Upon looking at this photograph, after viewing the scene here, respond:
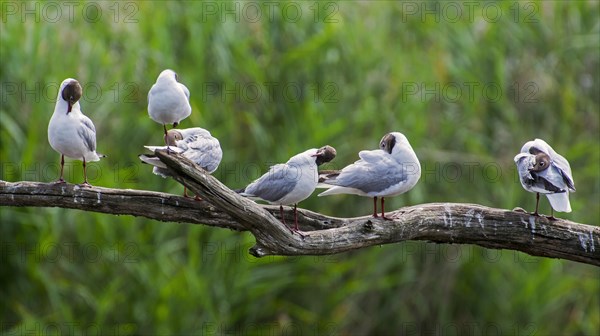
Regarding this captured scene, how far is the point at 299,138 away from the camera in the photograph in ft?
31.6

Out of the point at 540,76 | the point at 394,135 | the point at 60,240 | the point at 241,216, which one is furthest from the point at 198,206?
the point at 540,76

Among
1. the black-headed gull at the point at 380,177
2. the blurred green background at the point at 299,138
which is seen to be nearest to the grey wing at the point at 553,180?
the black-headed gull at the point at 380,177

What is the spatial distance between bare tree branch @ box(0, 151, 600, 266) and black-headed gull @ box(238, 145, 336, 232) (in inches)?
8.8

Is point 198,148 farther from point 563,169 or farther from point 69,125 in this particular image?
point 563,169

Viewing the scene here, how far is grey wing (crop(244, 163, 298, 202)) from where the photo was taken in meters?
5.54

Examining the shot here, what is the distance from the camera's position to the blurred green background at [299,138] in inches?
354

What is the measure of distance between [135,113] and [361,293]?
108 inches

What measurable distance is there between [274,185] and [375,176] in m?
0.59

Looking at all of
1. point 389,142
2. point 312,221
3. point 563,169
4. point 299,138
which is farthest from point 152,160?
point 299,138

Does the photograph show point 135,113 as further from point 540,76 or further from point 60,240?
point 540,76

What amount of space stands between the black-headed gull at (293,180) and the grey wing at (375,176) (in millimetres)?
189

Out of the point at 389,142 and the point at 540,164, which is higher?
the point at 389,142

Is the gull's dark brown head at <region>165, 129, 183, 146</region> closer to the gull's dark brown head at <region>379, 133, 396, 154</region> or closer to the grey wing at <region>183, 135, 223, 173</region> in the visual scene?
the grey wing at <region>183, 135, 223, 173</region>

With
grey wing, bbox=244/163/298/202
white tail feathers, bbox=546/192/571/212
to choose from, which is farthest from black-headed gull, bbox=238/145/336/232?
white tail feathers, bbox=546/192/571/212
